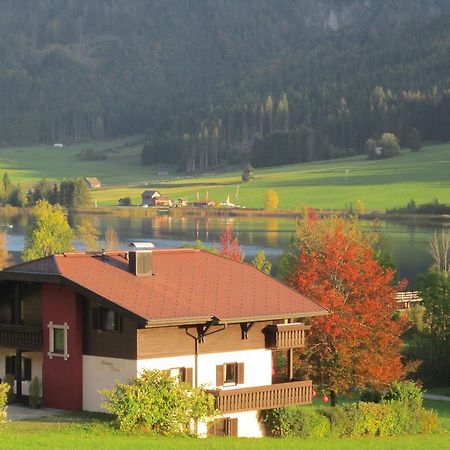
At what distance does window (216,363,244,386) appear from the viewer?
4234 centimetres

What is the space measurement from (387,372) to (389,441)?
1359 cm

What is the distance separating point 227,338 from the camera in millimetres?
42469

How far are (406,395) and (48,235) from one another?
60.0 meters

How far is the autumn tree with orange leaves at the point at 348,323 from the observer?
176 feet

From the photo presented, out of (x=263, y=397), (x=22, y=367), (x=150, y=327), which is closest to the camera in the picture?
(x=150, y=327)

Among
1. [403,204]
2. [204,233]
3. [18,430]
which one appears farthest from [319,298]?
[403,204]

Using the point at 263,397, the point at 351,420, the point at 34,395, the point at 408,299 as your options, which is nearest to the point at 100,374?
the point at 34,395

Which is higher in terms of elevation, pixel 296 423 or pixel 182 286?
pixel 182 286

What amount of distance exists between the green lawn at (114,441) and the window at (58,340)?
95.2 inches

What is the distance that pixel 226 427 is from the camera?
41656 millimetres

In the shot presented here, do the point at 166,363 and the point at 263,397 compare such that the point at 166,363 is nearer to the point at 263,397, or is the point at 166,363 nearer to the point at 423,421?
the point at 263,397

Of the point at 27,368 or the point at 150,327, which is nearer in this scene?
the point at 150,327

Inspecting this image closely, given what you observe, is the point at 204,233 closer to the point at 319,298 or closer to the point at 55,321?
the point at 319,298

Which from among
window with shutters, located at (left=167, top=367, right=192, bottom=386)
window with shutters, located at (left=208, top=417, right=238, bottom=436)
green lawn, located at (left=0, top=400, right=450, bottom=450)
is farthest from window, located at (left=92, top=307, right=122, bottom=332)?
window with shutters, located at (left=208, top=417, right=238, bottom=436)
